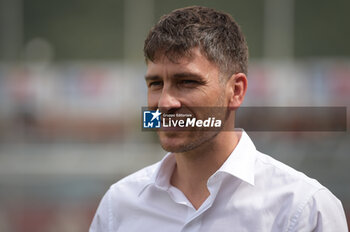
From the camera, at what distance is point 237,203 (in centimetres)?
168

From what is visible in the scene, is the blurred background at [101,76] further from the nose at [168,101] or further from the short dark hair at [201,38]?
the nose at [168,101]

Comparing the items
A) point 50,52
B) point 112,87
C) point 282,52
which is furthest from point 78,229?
point 282,52

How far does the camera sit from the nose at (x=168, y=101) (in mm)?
1683

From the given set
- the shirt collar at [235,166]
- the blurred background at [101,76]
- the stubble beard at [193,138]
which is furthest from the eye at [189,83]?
the blurred background at [101,76]

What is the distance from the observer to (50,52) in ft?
34.1

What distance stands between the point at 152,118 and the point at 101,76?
8517 millimetres

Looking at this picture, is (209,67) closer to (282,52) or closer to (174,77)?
(174,77)

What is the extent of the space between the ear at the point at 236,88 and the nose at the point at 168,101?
0.69ft

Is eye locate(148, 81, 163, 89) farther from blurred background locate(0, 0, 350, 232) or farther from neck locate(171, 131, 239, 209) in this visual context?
blurred background locate(0, 0, 350, 232)

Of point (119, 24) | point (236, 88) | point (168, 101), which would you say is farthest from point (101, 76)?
point (168, 101)

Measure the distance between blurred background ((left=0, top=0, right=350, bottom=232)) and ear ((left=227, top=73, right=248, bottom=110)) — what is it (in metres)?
7.00

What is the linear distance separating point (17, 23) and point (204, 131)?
31.7 feet

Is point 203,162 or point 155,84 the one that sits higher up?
point 155,84

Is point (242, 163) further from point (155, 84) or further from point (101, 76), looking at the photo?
point (101, 76)
